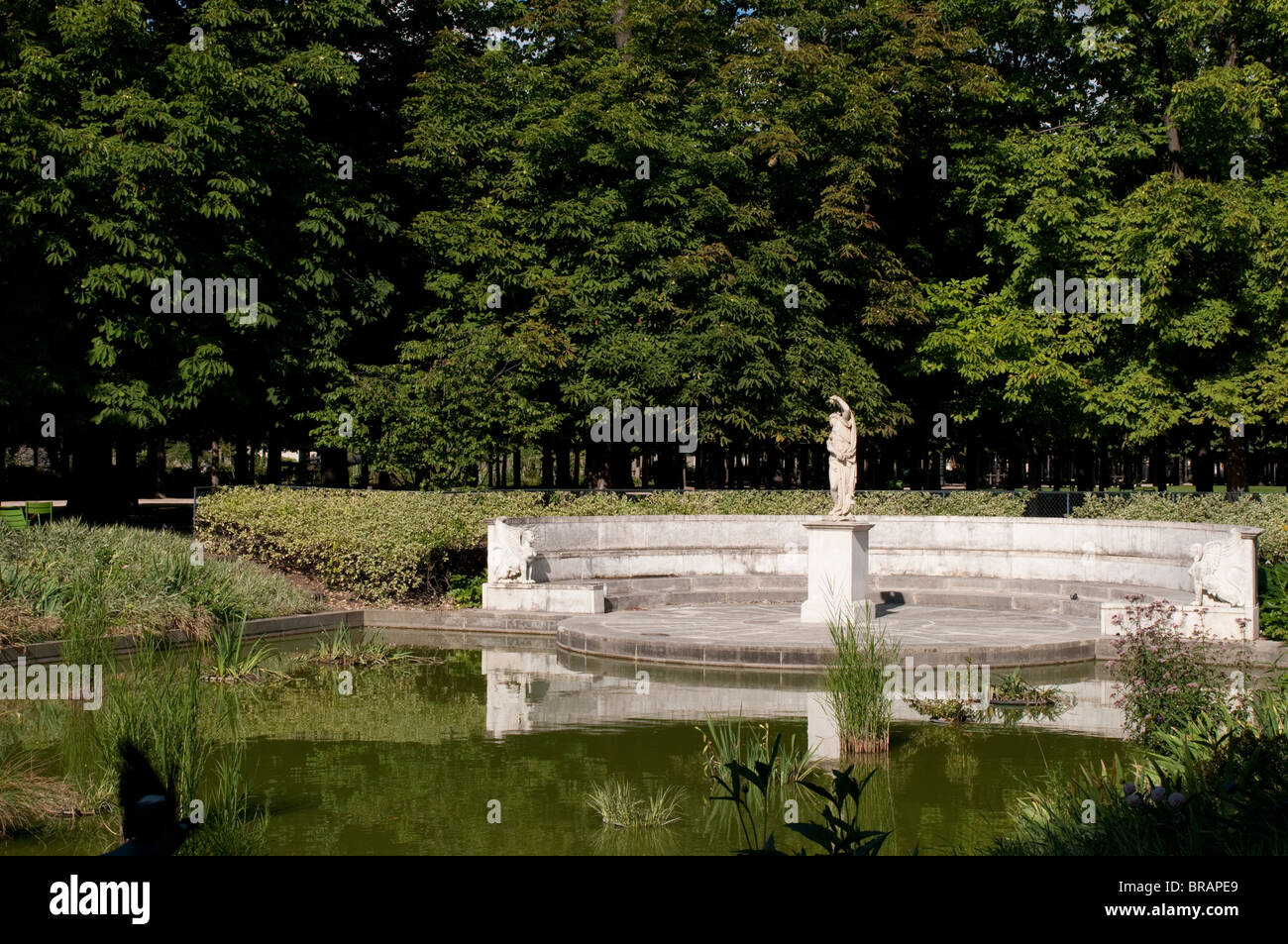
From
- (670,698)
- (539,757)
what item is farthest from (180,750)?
(670,698)

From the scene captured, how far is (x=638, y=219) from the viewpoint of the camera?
31.4m

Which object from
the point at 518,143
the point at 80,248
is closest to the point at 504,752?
the point at 80,248

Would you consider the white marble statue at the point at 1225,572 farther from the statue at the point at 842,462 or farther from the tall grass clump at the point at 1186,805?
the tall grass clump at the point at 1186,805

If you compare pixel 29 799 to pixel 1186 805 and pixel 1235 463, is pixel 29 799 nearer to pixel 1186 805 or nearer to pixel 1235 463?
pixel 1186 805

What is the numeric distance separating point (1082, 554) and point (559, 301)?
1418 centimetres

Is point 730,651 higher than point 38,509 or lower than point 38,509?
lower

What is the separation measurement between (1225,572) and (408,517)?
12.4 m

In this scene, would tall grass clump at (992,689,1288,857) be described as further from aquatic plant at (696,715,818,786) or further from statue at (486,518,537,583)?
statue at (486,518,537,583)

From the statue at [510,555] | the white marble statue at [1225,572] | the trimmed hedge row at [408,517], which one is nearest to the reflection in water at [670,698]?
the white marble statue at [1225,572]

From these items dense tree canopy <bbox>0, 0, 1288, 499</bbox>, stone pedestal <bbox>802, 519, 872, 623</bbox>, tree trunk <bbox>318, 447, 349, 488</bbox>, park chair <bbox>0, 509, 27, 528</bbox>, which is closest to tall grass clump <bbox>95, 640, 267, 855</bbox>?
stone pedestal <bbox>802, 519, 872, 623</bbox>

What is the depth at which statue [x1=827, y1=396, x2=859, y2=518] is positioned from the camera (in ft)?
55.8

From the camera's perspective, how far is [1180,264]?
2931 cm

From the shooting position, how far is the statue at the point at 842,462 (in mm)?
17000
